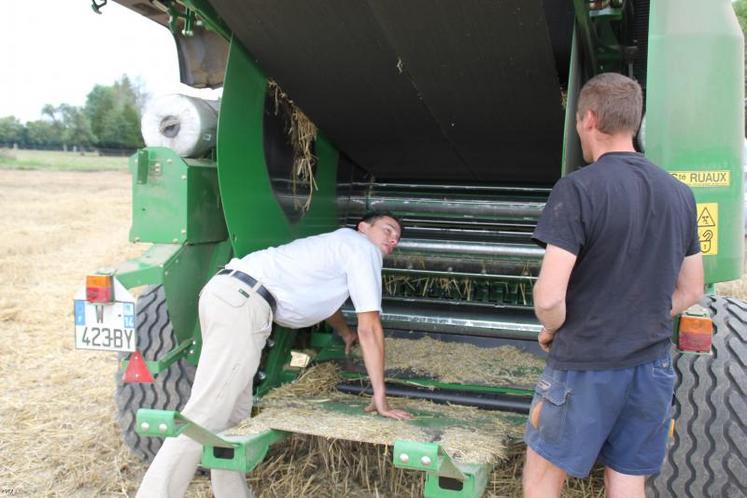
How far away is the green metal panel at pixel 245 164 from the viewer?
3.23 meters

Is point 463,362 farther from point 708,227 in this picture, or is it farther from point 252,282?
point 708,227

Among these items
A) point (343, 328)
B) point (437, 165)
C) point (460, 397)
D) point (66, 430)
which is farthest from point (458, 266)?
point (66, 430)

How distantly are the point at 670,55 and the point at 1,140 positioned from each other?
56.0 meters

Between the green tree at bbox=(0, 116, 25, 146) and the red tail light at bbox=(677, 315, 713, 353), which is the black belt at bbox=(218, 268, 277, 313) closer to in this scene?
the red tail light at bbox=(677, 315, 713, 353)

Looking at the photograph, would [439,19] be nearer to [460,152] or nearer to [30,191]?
[460,152]

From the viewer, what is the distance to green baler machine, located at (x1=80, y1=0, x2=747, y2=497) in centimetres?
258

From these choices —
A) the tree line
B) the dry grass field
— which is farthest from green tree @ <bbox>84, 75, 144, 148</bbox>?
the dry grass field

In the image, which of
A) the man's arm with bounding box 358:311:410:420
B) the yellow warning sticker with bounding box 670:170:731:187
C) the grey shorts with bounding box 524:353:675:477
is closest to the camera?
the grey shorts with bounding box 524:353:675:477

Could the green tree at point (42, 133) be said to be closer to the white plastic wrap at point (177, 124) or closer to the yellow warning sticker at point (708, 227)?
the white plastic wrap at point (177, 124)

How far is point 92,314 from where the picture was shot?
304cm

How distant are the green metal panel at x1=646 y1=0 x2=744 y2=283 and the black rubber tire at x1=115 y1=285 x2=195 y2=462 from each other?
94.5 inches

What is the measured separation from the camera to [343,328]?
13.1ft

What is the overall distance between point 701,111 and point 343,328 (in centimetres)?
219

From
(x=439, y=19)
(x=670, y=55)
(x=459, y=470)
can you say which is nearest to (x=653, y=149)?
(x=670, y=55)
